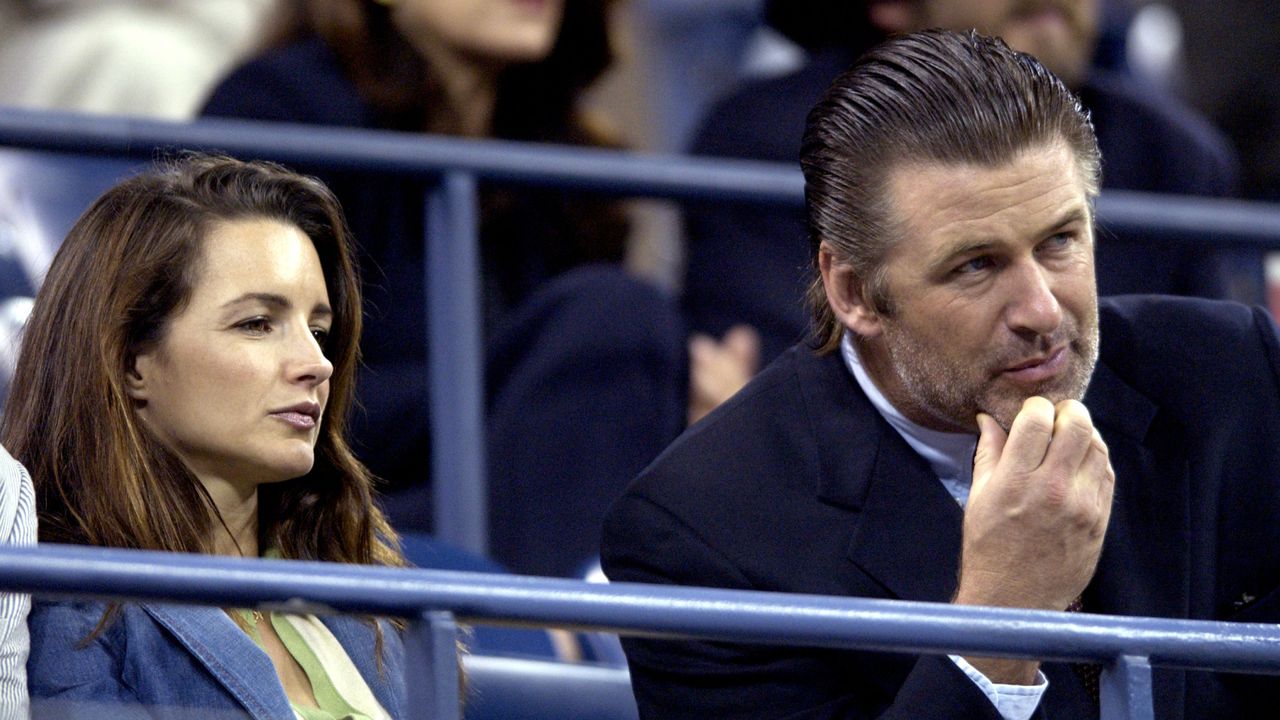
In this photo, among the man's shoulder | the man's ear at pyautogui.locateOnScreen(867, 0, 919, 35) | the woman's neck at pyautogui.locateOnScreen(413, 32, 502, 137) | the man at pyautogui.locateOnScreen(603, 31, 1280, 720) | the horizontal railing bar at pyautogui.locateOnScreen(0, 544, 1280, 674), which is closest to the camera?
the horizontal railing bar at pyautogui.locateOnScreen(0, 544, 1280, 674)

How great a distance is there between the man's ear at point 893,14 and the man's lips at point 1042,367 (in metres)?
1.83

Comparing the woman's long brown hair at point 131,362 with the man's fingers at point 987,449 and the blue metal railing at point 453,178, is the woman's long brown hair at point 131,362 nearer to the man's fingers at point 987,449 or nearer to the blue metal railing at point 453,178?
the man's fingers at point 987,449

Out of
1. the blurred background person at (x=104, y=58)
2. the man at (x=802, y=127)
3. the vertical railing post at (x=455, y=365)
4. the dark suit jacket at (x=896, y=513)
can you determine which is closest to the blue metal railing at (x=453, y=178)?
the vertical railing post at (x=455, y=365)

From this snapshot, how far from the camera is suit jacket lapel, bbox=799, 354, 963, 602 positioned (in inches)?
102

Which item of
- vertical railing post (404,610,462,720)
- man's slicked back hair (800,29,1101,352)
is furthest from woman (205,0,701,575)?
vertical railing post (404,610,462,720)

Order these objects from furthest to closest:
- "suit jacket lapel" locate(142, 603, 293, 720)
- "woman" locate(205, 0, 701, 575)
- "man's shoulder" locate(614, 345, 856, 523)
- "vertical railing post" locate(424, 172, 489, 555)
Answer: "woman" locate(205, 0, 701, 575), "vertical railing post" locate(424, 172, 489, 555), "man's shoulder" locate(614, 345, 856, 523), "suit jacket lapel" locate(142, 603, 293, 720)

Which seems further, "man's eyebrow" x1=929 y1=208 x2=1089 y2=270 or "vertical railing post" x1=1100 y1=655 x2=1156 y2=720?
"man's eyebrow" x1=929 y1=208 x2=1089 y2=270

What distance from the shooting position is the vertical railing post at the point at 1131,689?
2.09 metres

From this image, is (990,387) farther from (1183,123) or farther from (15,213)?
(1183,123)

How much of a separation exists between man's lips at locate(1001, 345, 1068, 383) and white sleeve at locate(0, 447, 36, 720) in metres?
1.14

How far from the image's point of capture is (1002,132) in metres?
2.61

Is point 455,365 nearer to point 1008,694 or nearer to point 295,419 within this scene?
point 295,419

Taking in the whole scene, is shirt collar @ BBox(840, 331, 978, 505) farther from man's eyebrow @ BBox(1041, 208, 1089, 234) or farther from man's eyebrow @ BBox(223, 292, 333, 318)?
man's eyebrow @ BBox(223, 292, 333, 318)

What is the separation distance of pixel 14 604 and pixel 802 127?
8.42ft
